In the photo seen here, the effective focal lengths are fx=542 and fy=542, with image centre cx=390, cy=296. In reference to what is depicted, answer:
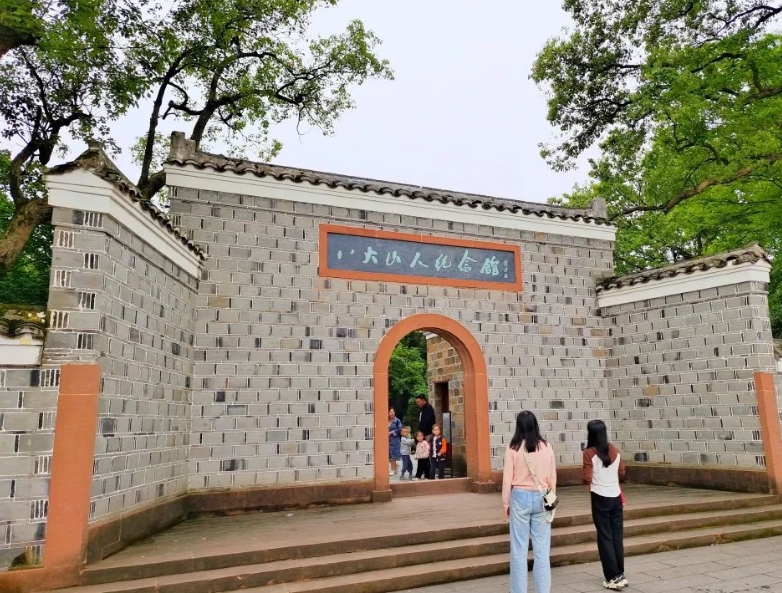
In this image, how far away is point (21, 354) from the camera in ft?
14.0

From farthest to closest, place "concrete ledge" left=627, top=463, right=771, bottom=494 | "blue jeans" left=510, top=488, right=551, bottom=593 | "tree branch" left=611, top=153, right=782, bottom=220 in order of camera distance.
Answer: "tree branch" left=611, top=153, right=782, bottom=220 → "concrete ledge" left=627, top=463, right=771, bottom=494 → "blue jeans" left=510, top=488, right=551, bottom=593

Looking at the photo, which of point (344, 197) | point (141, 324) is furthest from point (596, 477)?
point (344, 197)

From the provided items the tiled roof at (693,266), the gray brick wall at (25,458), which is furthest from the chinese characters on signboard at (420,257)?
the gray brick wall at (25,458)

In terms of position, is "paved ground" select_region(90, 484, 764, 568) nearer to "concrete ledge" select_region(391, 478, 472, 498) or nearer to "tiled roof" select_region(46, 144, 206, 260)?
"concrete ledge" select_region(391, 478, 472, 498)

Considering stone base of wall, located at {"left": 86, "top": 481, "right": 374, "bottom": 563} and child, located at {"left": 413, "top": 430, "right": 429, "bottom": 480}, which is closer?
stone base of wall, located at {"left": 86, "top": 481, "right": 374, "bottom": 563}

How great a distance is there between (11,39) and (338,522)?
8214mm

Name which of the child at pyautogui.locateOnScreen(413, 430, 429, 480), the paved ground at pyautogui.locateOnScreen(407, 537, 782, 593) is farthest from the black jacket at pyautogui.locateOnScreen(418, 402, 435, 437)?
the paved ground at pyautogui.locateOnScreen(407, 537, 782, 593)

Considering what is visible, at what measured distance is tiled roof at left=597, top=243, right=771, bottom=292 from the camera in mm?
7691

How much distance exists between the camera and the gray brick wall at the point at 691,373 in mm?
7684

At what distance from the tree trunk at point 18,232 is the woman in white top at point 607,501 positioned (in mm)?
7862

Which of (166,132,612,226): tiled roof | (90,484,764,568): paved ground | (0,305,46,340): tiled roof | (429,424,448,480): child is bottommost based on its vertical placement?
(90,484,764,568): paved ground

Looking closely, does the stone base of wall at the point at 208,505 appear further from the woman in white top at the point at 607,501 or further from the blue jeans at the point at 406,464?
the woman in white top at the point at 607,501

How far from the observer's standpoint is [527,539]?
13.4ft

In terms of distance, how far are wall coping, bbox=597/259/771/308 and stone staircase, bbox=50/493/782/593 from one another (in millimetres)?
3300
